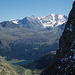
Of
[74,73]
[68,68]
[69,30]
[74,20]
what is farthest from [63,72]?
[74,20]

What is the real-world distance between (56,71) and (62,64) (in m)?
2.47

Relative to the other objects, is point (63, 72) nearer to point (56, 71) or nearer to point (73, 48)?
point (56, 71)

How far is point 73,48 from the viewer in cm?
4000

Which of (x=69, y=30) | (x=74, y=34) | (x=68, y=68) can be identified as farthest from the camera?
(x=69, y=30)

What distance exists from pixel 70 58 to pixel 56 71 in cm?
602

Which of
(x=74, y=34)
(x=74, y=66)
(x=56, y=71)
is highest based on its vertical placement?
(x=74, y=34)

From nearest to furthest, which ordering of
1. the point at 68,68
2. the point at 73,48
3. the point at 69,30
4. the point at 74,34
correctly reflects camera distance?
the point at 68,68, the point at 73,48, the point at 74,34, the point at 69,30

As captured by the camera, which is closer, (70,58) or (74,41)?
(70,58)

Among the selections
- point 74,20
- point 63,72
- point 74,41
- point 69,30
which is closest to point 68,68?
point 63,72

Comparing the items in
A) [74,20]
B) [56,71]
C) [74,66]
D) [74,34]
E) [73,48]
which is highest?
[74,20]

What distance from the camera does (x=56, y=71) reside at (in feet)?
137

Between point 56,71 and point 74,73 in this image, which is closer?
point 74,73

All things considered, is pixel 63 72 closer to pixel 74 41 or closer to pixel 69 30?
pixel 74 41

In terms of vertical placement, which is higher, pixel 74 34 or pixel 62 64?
pixel 74 34
